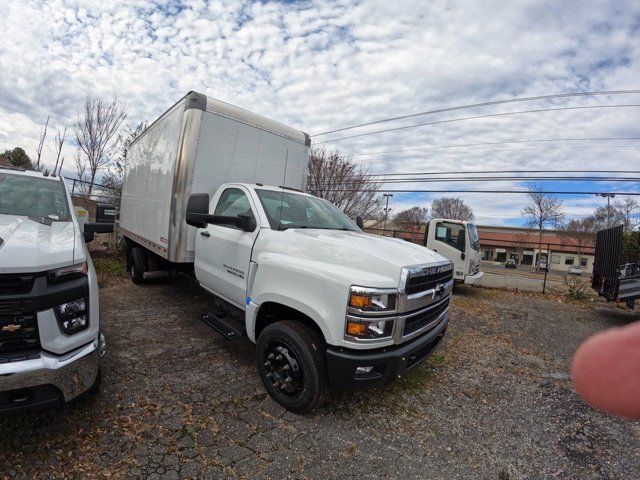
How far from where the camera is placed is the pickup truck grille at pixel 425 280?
264cm

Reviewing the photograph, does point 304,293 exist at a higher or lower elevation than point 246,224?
lower

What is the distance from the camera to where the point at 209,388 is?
10.6ft

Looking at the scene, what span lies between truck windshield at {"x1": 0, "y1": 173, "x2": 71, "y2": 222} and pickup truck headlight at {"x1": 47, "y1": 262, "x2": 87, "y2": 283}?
49.5 inches

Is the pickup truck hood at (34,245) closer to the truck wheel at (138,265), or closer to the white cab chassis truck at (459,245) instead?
the truck wheel at (138,265)

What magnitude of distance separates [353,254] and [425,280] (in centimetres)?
67

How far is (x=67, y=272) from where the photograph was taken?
7.80 ft

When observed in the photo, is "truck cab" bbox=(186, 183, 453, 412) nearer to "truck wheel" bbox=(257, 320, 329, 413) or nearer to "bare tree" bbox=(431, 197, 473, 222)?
"truck wheel" bbox=(257, 320, 329, 413)

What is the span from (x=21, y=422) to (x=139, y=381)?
2.89 ft

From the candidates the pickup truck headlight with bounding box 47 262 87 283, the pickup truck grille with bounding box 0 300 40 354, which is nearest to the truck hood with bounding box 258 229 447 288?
the pickup truck headlight with bounding box 47 262 87 283

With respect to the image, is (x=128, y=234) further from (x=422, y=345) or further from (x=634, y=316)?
(x=634, y=316)

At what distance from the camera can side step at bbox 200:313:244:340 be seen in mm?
3629

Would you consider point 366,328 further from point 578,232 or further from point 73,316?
point 578,232

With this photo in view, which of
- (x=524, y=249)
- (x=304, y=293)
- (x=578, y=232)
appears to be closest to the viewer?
(x=304, y=293)

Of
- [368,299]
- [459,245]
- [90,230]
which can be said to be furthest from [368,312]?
[459,245]
